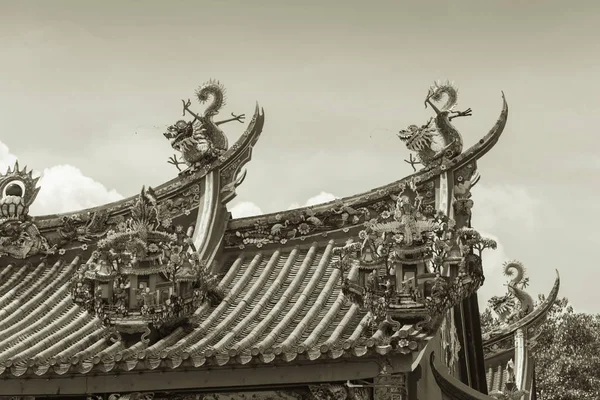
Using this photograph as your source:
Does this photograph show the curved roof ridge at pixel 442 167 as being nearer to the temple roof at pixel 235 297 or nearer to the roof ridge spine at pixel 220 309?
the temple roof at pixel 235 297

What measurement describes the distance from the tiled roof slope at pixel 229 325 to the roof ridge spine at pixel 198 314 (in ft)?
0.04

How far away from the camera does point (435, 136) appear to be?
Answer: 48.4ft

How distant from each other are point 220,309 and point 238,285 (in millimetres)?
754

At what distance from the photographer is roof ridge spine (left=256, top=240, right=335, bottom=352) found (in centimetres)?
1231

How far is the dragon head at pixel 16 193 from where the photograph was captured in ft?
50.9

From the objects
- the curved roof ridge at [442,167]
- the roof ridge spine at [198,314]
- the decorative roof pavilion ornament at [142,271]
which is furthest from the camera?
the curved roof ridge at [442,167]

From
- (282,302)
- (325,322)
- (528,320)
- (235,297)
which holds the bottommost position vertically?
(325,322)

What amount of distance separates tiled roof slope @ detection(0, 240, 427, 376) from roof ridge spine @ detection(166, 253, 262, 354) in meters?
0.01

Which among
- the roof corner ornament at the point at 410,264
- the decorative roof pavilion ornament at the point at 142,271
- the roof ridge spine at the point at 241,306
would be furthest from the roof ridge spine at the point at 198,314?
the roof corner ornament at the point at 410,264

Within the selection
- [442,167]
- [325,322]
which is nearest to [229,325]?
[325,322]

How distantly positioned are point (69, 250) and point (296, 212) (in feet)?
10.6

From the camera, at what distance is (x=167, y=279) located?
12789 mm

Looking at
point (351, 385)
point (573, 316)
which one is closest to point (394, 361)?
point (351, 385)

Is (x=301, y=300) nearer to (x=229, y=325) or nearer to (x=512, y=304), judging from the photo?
(x=229, y=325)
